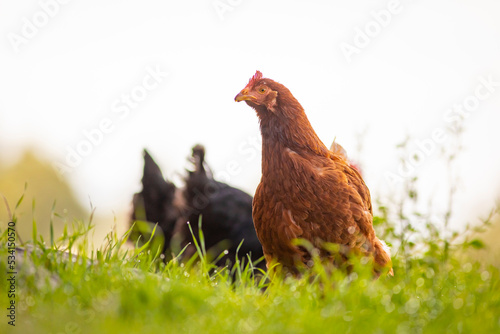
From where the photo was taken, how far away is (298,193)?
373 cm

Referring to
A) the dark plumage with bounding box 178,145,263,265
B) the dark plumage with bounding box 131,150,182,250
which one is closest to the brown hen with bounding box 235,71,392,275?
the dark plumage with bounding box 178,145,263,265

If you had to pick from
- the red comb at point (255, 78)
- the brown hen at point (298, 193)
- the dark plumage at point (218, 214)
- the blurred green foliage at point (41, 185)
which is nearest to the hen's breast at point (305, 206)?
the brown hen at point (298, 193)

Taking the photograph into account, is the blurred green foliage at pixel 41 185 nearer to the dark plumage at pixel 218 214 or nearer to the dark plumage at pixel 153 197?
the dark plumage at pixel 153 197

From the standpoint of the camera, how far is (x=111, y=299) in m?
2.54

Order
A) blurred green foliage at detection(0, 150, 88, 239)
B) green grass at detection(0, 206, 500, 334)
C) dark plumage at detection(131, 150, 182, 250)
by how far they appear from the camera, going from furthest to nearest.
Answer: blurred green foliage at detection(0, 150, 88, 239)
dark plumage at detection(131, 150, 182, 250)
green grass at detection(0, 206, 500, 334)

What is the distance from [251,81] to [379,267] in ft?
5.92

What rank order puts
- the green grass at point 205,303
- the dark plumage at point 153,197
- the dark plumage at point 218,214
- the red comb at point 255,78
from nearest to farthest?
the green grass at point 205,303
the red comb at point 255,78
the dark plumage at point 218,214
the dark plumage at point 153,197

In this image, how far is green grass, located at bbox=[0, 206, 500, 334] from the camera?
96.4 inches

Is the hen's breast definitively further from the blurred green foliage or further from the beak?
the blurred green foliage

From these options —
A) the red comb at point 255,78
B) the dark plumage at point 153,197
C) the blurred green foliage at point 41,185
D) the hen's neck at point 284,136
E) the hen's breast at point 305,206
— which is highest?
the red comb at point 255,78

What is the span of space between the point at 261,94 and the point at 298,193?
2.83 feet

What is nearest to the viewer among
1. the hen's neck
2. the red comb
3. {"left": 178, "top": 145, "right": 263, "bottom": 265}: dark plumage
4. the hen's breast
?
the hen's breast

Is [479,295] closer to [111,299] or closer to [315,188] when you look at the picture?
[315,188]

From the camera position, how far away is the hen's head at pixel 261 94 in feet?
13.0
